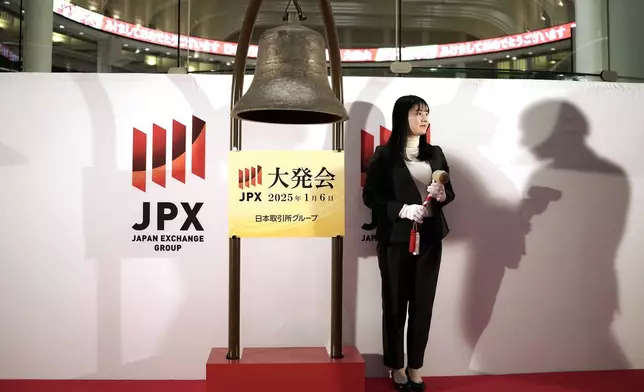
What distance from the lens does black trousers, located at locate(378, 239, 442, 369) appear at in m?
3.44

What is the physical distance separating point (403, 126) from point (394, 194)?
1.42 ft

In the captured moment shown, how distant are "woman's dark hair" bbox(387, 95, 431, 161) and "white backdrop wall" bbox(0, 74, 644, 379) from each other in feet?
1.01

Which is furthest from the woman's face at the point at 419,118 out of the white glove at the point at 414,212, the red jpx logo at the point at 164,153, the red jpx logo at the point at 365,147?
the red jpx logo at the point at 164,153

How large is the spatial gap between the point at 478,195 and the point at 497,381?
1.24 meters

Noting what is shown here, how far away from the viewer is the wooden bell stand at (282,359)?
300 centimetres

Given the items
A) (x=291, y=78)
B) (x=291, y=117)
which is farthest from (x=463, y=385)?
(x=291, y=78)

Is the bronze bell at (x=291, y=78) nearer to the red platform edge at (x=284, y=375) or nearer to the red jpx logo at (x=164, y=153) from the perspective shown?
the red jpx logo at (x=164, y=153)

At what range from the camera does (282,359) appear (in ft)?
10.2

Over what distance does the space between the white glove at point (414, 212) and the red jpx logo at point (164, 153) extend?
1.34 metres

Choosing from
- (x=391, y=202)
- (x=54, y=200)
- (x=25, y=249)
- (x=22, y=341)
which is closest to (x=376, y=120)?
(x=391, y=202)

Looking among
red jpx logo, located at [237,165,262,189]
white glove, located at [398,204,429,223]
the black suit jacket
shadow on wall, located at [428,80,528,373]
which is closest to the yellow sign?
red jpx logo, located at [237,165,262,189]

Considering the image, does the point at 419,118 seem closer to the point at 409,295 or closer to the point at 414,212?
the point at 414,212

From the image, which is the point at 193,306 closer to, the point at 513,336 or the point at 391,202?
the point at 391,202

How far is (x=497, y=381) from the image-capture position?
3695 millimetres
